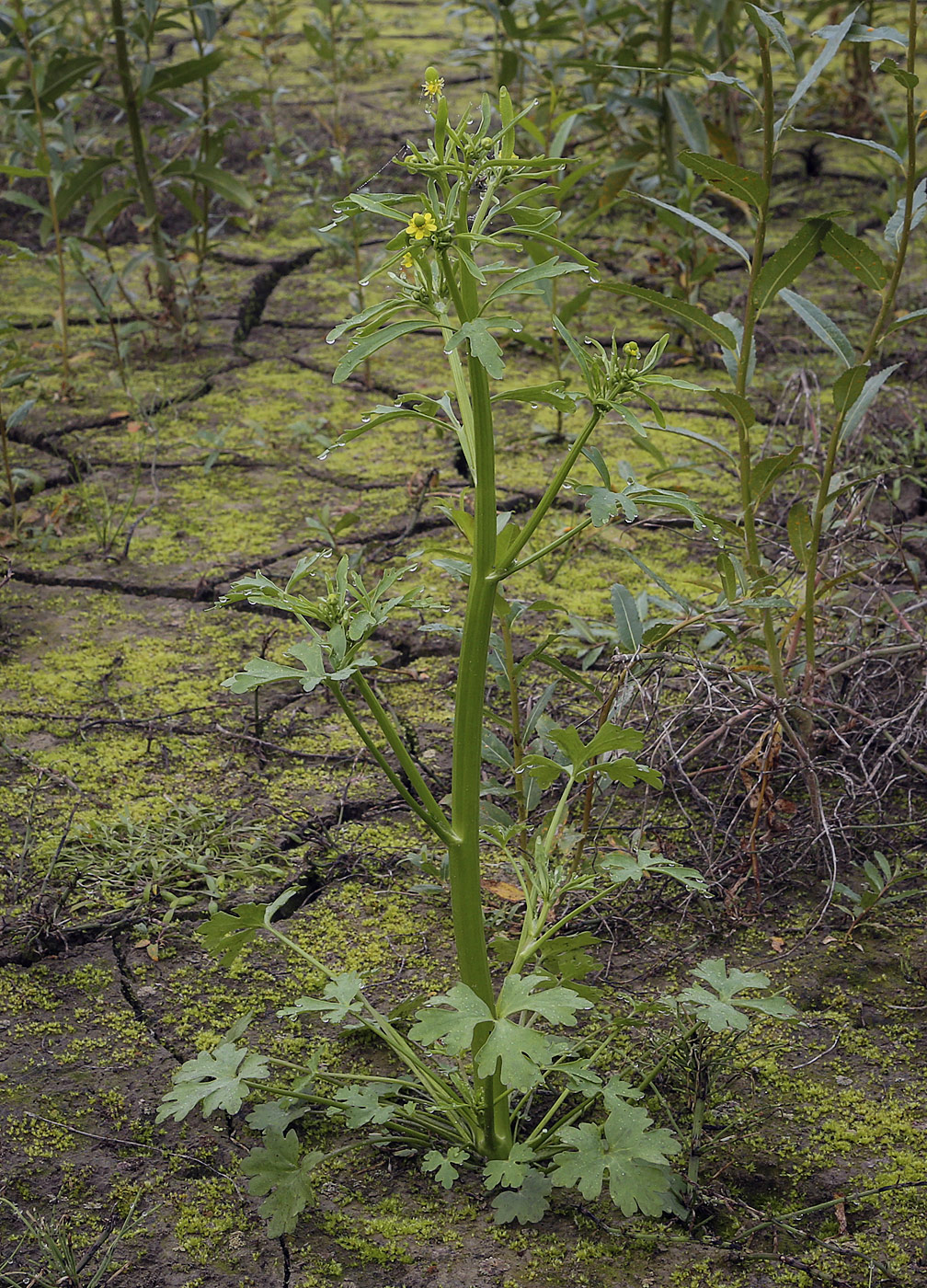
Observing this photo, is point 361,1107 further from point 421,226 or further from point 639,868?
point 421,226

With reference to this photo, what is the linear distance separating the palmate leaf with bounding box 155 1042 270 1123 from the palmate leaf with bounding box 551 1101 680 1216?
0.32m

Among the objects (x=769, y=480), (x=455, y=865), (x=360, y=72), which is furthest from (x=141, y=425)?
(x=360, y=72)

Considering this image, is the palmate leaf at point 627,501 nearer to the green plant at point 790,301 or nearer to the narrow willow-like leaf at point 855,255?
the green plant at point 790,301

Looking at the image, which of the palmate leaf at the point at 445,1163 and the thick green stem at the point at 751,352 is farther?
the thick green stem at the point at 751,352

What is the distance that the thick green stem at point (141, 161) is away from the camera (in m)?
3.42

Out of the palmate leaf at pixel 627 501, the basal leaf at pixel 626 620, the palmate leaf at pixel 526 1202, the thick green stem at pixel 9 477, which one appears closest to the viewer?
the palmate leaf at pixel 627 501

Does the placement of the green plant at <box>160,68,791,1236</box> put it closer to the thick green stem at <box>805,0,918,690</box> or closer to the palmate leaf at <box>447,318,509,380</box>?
the palmate leaf at <box>447,318,509,380</box>

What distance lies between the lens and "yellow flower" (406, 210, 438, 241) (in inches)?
40.5

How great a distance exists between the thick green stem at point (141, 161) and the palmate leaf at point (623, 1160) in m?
3.07

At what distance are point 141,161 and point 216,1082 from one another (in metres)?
3.14

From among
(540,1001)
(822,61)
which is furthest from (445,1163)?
(822,61)

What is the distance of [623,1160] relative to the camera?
1165mm

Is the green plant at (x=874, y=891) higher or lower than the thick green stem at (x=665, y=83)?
lower

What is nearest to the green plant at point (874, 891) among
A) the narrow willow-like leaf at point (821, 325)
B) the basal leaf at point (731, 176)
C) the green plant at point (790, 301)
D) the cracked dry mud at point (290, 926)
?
the cracked dry mud at point (290, 926)
